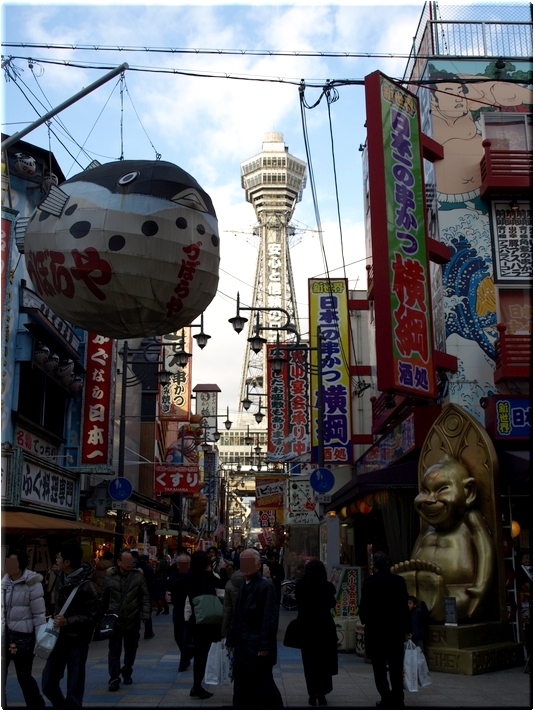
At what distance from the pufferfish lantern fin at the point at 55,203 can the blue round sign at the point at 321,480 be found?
38.8 feet

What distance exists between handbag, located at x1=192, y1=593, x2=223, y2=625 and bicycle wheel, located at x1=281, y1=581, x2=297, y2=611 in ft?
52.3

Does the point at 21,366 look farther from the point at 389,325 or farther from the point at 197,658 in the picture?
the point at 197,658

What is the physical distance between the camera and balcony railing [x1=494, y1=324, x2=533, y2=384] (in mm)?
15398

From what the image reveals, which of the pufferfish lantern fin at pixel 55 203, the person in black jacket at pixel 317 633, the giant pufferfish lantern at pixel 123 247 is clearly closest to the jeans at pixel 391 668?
the person in black jacket at pixel 317 633

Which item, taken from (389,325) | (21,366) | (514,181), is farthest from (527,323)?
(21,366)

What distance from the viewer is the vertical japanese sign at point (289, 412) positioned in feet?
95.1

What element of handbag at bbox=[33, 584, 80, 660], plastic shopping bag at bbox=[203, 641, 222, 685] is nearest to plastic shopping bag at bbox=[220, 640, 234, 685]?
plastic shopping bag at bbox=[203, 641, 222, 685]

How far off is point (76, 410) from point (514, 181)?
13.9 meters

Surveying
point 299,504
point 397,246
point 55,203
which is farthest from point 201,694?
point 299,504

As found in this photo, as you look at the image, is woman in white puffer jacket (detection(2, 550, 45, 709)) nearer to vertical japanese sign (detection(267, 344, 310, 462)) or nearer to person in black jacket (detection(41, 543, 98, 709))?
person in black jacket (detection(41, 543, 98, 709))

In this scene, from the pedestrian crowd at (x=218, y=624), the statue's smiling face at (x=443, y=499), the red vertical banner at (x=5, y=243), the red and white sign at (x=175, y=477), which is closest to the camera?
the pedestrian crowd at (x=218, y=624)

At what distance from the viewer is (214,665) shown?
8867 millimetres

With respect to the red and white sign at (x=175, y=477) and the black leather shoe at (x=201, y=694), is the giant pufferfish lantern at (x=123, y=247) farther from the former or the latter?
the red and white sign at (x=175, y=477)

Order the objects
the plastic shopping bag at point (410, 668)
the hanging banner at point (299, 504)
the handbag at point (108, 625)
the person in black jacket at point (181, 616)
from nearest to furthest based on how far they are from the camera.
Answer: the plastic shopping bag at point (410, 668), the handbag at point (108, 625), the person in black jacket at point (181, 616), the hanging banner at point (299, 504)
